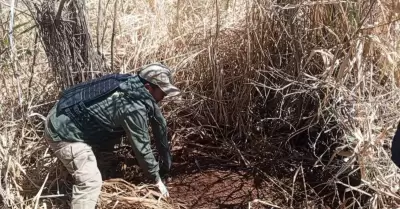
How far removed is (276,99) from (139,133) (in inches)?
41.0

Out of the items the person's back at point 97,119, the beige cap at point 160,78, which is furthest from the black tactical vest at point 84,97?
the beige cap at point 160,78

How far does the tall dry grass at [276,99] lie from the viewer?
3.09 metres

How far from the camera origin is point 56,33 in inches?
131

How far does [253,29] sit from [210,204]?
1174mm

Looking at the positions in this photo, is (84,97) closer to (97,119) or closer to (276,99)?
(97,119)

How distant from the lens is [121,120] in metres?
3.04

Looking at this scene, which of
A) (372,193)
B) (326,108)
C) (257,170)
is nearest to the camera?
(372,193)

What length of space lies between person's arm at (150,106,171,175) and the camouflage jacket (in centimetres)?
7

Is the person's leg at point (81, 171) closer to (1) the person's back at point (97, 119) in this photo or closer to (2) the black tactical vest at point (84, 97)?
(1) the person's back at point (97, 119)

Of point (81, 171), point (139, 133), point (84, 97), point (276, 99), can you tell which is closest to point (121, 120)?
point (139, 133)

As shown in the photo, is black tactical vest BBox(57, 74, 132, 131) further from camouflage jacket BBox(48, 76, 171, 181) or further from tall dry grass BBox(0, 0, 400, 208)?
tall dry grass BBox(0, 0, 400, 208)

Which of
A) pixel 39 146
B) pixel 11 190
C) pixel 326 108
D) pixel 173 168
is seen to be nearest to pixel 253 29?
pixel 326 108

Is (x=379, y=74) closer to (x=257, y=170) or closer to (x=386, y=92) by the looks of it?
(x=386, y=92)

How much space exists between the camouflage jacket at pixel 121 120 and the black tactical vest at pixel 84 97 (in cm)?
2
